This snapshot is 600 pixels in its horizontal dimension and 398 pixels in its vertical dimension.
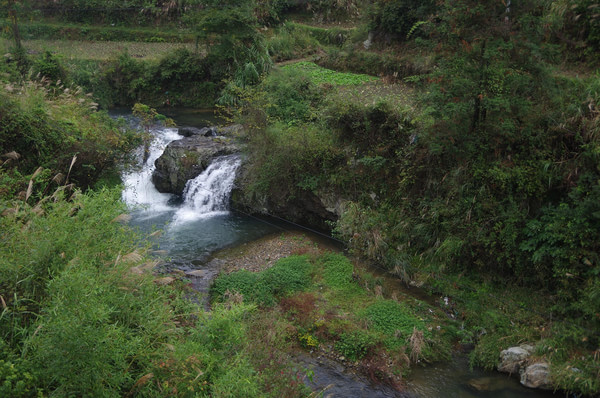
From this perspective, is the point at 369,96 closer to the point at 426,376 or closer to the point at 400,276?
the point at 400,276

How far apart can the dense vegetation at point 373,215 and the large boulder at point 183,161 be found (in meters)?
1.37

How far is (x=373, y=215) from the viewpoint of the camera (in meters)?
13.6

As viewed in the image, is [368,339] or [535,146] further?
[535,146]

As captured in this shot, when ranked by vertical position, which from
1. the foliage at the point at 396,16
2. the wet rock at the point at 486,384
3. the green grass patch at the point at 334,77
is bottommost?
the wet rock at the point at 486,384

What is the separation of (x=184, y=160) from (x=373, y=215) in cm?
776

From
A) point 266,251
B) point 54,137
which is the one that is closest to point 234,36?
point 54,137

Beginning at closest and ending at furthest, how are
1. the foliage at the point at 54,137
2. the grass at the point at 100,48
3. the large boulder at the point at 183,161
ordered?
the foliage at the point at 54,137 → the large boulder at the point at 183,161 → the grass at the point at 100,48

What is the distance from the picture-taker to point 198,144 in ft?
60.0

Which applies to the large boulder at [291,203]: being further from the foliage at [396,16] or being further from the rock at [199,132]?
the foliage at [396,16]

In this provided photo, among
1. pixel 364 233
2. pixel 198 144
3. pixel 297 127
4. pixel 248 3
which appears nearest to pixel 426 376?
pixel 364 233

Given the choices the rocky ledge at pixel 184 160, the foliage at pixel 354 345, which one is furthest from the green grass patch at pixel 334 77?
the foliage at pixel 354 345

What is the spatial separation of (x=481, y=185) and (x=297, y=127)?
22.1 feet

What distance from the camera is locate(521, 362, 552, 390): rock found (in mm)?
8906

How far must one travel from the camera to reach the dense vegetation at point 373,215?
630cm
